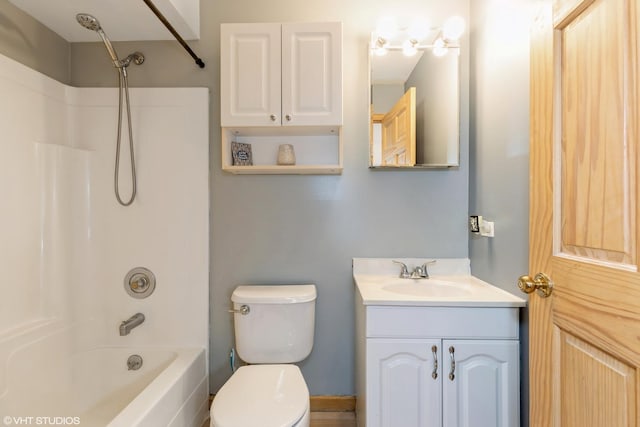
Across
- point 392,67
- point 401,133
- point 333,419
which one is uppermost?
point 392,67

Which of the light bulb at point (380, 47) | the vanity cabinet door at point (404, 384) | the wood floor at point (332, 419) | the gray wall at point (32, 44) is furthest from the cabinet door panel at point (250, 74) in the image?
the wood floor at point (332, 419)

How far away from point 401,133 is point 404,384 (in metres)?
1.23

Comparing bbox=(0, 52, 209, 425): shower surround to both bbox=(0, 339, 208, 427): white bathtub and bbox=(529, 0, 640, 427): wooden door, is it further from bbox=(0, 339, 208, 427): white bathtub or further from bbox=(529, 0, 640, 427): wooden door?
bbox=(529, 0, 640, 427): wooden door

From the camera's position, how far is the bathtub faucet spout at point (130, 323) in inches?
64.4

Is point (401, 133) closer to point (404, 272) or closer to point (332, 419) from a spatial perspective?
point (404, 272)

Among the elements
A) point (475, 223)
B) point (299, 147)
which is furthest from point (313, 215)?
point (475, 223)

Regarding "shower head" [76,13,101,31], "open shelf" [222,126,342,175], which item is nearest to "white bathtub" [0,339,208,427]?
"open shelf" [222,126,342,175]

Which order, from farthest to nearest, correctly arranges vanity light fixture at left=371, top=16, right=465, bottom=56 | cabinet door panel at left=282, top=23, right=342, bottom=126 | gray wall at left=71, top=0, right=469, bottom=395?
gray wall at left=71, top=0, right=469, bottom=395
vanity light fixture at left=371, top=16, right=465, bottom=56
cabinet door panel at left=282, top=23, right=342, bottom=126

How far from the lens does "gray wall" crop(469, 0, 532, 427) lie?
1.29 m

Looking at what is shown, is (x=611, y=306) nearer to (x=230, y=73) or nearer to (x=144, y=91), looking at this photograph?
(x=230, y=73)

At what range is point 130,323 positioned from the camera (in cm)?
167

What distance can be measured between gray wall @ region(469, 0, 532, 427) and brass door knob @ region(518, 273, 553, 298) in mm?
312

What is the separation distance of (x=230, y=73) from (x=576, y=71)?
4.58 ft

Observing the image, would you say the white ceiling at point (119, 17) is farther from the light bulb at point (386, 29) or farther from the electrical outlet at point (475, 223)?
the electrical outlet at point (475, 223)
